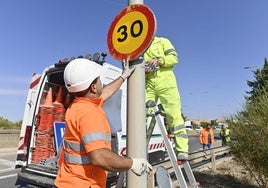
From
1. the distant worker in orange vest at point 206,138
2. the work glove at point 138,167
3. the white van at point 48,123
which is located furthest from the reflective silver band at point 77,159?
the distant worker in orange vest at point 206,138

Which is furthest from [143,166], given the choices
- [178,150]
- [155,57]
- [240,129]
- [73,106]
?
[240,129]

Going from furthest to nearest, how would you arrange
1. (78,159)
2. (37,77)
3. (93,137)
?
(37,77)
(78,159)
(93,137)

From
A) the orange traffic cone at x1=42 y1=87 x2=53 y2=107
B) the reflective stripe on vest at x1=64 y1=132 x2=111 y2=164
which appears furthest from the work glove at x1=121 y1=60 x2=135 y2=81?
the orange traffic cone at x1=42 y1=87 x2=53 y2=107

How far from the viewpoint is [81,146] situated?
103 inches

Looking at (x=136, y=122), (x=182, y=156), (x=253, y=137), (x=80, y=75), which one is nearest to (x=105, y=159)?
(x=80, y=75)

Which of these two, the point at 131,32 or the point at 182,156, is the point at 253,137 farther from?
the point at 131,32

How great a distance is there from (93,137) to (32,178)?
2.98m

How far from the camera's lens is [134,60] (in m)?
3.49

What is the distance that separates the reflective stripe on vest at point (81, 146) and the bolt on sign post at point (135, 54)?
0.70 meters

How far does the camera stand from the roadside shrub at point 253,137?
232 inches

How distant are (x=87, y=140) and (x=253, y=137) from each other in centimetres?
434

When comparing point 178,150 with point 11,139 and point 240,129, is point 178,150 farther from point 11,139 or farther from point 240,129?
point 11,139

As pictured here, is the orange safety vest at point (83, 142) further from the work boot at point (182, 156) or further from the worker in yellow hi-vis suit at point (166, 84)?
the worker in yellow hi-vis suit at point (166, 84)

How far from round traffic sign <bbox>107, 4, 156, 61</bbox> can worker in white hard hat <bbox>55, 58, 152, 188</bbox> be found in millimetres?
633
